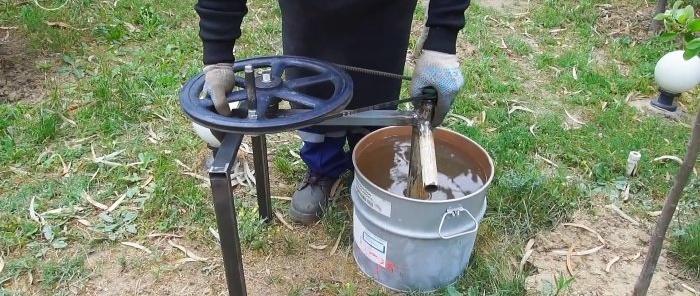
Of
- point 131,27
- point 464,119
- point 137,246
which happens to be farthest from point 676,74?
point 131,27

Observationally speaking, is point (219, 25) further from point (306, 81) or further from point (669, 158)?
point (669, 158)

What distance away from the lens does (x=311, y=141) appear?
7.16 ft

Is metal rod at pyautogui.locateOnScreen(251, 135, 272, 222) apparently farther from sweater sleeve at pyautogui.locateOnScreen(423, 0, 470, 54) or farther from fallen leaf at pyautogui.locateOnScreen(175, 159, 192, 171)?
sweater sleeve at pyautogui.locateOnScreen(423, 0, 470, 54)

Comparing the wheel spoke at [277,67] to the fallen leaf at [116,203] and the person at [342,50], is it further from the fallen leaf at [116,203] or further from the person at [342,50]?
the fallen leaf at [116,203]

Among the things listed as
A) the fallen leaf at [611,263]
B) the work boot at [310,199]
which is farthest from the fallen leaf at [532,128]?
the work boot at [310,199]

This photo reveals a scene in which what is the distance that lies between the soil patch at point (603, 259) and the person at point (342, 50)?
2.17 feet

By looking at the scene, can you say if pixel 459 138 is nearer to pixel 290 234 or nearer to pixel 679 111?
pixel 290 234

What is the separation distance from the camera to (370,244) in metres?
1.92

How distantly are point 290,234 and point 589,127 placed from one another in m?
1.43

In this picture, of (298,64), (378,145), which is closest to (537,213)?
(378,145)

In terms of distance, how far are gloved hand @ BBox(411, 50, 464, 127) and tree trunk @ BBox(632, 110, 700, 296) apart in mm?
586

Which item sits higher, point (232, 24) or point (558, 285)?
point (232, 24)

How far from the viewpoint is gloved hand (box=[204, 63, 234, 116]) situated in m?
1.57

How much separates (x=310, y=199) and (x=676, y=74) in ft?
5.74
